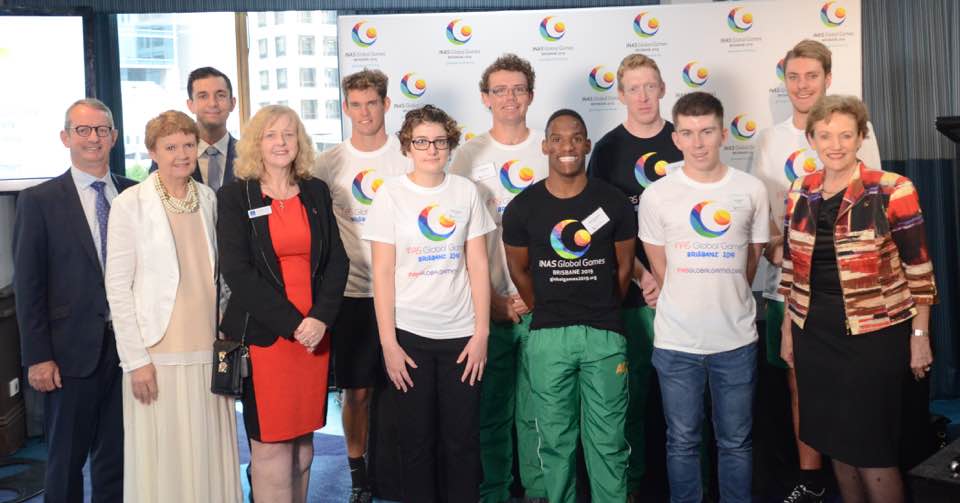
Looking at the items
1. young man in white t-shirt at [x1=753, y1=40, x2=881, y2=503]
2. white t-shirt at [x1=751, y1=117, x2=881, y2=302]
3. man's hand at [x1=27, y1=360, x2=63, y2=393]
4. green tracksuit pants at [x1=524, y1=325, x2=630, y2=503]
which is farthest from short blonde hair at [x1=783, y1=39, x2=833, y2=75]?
man's hand at [x1=27, y1=360, x2=63, y2=393]

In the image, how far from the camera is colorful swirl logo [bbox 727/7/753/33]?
4680mm

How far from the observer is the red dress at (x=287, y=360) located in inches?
110

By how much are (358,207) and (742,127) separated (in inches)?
92.3

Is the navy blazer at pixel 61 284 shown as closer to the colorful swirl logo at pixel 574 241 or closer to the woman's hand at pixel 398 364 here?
the woman's hand at pixel 398 364

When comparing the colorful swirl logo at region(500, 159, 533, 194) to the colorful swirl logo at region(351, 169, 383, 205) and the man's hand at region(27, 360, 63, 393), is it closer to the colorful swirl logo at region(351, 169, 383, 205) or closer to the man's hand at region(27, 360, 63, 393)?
the colorful swirl logo at region(351, 169, 383, 205)

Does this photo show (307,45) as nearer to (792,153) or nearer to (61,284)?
(61,284)

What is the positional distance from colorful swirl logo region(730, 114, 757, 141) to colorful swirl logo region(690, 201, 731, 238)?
6.41ft

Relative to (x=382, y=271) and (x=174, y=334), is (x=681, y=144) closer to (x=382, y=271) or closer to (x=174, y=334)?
(x=382, y=271)

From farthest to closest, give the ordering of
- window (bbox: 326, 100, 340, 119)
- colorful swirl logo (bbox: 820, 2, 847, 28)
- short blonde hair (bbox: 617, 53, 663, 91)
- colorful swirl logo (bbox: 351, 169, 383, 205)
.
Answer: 1. window (bbox: 326, 100, 340, 119)
2. colorful swirl logo (bbox: 820, 2, 847, 28)
3. short blonde hair (bbox: 617, 53, 663, 91)
4. colorful swirl logo (bbox: 351, 169, 383, 205)

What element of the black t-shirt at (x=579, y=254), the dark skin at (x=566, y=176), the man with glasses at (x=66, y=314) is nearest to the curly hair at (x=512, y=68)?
the dark skin at (x=566, y=176)

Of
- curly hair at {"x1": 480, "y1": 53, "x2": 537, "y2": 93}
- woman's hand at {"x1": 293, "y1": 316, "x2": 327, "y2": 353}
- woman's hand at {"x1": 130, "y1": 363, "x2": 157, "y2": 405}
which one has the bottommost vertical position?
woman's hand at {"x1": 130, "y1": 363, "x2": 157, "y2": 405}

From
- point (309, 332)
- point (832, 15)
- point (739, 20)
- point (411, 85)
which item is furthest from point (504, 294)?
point (832, 15)

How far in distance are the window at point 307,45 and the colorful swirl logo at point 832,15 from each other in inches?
136

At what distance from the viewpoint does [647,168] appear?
136 inches
